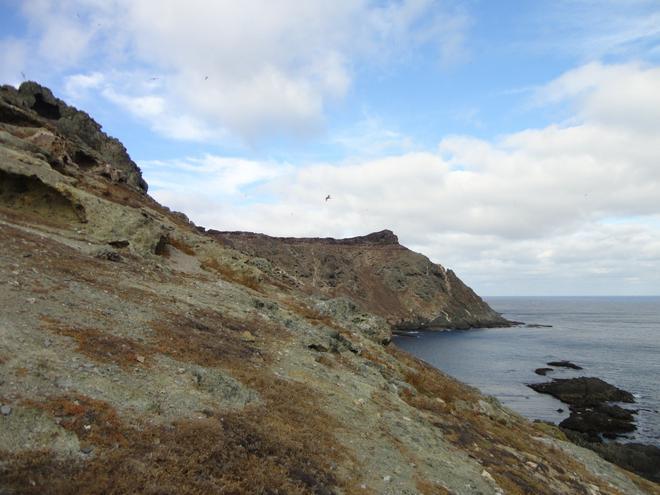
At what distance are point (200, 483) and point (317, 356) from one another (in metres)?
11.2

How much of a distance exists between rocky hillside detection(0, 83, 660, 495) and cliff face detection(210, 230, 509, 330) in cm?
12616

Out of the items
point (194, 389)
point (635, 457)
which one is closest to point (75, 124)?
point (194, 389)

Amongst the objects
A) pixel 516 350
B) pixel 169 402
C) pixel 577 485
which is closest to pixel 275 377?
pixel 169 402

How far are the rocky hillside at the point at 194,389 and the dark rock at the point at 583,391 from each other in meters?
34.2

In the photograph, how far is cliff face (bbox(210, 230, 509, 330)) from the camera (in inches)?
6329

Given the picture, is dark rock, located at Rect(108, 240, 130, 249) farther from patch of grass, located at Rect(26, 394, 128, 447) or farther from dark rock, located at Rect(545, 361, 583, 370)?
dark rock, located at Rect(545, 361, 583, 370)

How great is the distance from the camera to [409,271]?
183 meters

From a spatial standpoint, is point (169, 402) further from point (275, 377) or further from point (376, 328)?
point (376, 328)

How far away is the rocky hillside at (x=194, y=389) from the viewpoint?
886 centimetres

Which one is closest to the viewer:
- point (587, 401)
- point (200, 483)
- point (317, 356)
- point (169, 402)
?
point (200, 483)

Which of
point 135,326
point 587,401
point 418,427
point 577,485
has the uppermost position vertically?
point 135,326

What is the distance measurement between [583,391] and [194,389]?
63.1 meters

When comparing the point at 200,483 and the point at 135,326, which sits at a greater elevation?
the point at 135,326

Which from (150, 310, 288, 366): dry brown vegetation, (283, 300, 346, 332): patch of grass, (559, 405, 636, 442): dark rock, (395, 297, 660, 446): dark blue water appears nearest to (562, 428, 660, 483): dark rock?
(395, 297, 660, 446): dark blue water
